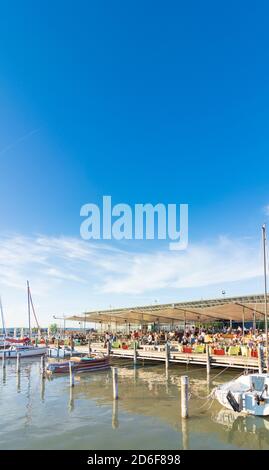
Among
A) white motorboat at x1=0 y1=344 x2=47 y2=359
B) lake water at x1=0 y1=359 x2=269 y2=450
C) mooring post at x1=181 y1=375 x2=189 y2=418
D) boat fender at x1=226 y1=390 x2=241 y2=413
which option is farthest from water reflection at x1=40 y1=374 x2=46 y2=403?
white motorboat at x1=0 y1=344 x2=47 y2=359

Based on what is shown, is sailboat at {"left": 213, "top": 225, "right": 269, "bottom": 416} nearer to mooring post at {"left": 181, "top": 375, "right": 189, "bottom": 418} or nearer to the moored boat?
mooring post at {"left": 181, "top": 375, "right": 189, "bottom": 418}

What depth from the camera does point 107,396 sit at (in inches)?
779

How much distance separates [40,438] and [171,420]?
16.8 ft

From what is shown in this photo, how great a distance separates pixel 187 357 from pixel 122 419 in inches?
466

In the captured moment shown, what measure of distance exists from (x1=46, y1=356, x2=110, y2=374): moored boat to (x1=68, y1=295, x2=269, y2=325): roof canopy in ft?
18.8

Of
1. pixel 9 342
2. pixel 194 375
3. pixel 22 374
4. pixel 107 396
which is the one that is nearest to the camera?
pixel 107 396

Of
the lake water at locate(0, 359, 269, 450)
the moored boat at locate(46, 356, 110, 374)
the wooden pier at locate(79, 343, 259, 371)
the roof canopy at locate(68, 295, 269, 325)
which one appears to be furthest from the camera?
the moored boat at locate(46, 356, 110, 374)

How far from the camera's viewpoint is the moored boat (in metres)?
27.6

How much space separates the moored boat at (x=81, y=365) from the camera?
90.6 ft

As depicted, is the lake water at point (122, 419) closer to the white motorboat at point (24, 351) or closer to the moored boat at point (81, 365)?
the moored boat at point (81, 365)

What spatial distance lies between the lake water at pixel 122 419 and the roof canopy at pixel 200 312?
15.2ft
